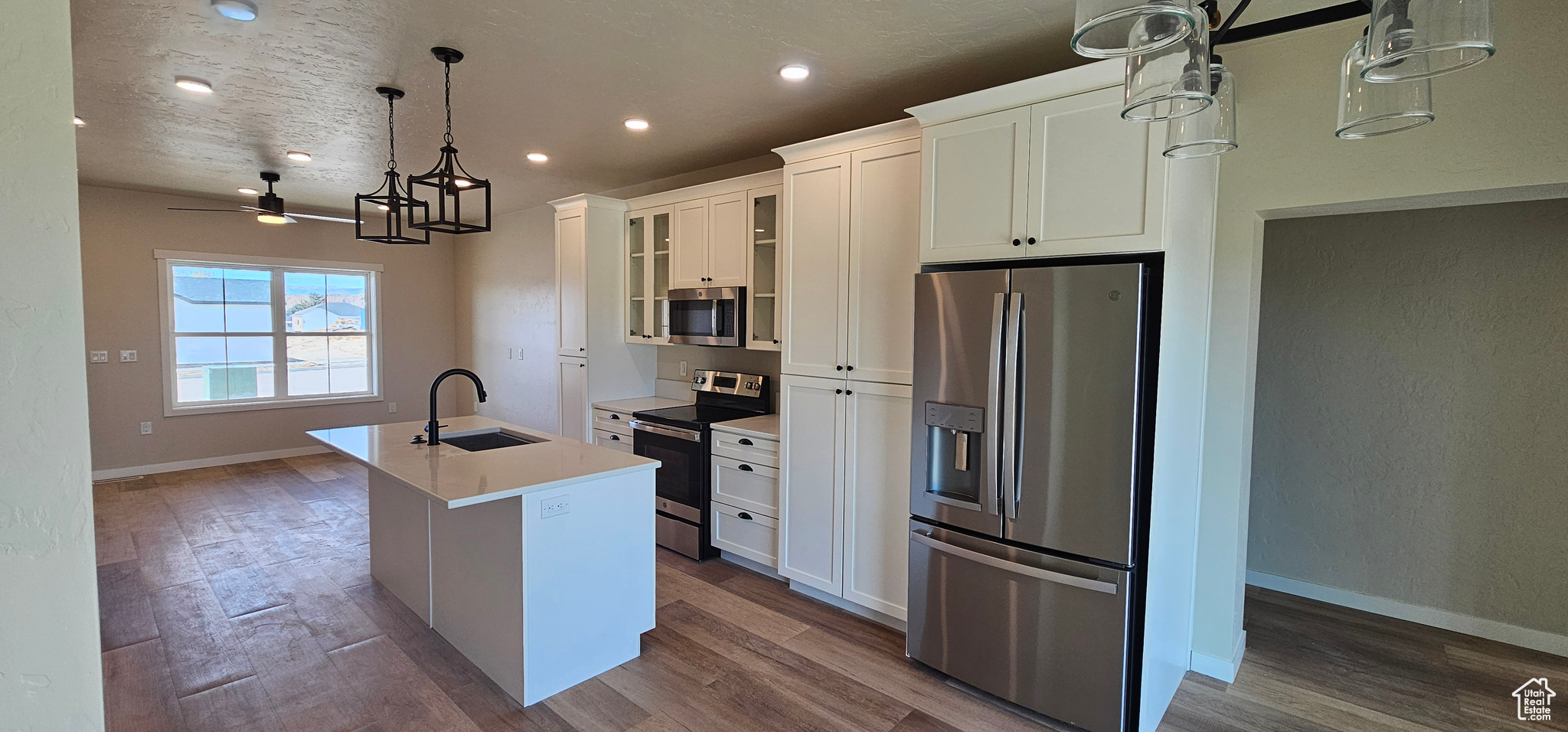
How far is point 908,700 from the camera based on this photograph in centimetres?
253

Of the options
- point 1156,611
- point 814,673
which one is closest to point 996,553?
point 1156,611

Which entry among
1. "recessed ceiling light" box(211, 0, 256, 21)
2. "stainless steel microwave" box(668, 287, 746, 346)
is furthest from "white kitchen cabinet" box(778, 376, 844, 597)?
"recessed ceiling light" box(211, 0, 256, 21)

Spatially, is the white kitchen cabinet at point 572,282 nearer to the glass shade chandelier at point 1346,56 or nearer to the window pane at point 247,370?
the window pane at point 247,370

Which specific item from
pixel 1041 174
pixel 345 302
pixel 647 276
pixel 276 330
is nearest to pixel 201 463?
pixel 276 330

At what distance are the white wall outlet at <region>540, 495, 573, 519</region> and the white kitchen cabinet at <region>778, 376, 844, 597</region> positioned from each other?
47.6 inches

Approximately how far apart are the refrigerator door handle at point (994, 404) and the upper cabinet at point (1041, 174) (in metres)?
0.25

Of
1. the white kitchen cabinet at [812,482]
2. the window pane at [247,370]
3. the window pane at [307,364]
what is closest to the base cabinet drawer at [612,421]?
the white kitchen cabinet at [812,482]

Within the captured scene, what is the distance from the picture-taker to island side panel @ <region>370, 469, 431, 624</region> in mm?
3119

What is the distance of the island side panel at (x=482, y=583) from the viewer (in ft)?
8.19

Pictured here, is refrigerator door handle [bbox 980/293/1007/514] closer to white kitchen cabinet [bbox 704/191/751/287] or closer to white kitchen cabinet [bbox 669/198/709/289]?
white kitchen cabinet [bbox 704/191/751/287]

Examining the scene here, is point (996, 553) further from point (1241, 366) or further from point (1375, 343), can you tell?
point (1375, 343)

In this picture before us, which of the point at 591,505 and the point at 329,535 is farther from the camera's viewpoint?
the point at 329,535

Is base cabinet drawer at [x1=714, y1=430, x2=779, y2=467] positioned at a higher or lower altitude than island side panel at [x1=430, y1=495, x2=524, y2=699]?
higher

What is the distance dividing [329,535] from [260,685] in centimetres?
200
